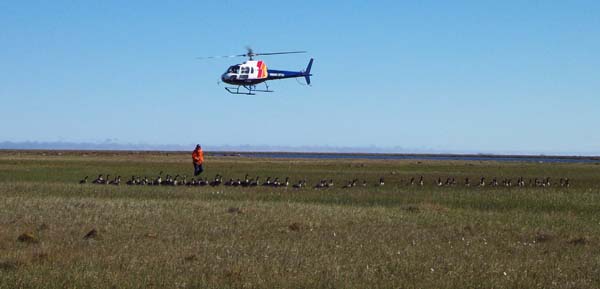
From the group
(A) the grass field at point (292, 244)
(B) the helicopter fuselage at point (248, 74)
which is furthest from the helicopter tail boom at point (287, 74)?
(A) the grass field at point (292, 244)

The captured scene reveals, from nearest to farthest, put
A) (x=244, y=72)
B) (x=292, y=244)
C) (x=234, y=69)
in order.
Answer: (x=292, y=244), (x=234, y=69), (x=244, y=72)

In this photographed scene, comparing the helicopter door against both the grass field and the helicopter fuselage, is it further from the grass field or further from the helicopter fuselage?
the grass field

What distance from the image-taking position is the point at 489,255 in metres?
16.7

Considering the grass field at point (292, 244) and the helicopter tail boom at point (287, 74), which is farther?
the helicopter tail boom at point (287, 74)

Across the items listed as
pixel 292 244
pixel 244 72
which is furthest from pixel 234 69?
pixel 292 244

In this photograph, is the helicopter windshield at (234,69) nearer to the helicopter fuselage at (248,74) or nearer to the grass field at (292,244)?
the helicopter fuselage at (248,74)

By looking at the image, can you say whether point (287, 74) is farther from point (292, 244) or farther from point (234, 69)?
point (292, 244)

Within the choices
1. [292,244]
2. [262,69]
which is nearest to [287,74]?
[262,69]

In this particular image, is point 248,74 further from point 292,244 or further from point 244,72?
point 292,244

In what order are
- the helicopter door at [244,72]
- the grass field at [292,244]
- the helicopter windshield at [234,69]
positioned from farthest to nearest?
the helicopter door at [244,72] → the helicopter windshield at [234,69] → the grass field at [292,244]

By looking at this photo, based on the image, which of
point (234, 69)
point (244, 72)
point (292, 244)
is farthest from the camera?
point (244, 72)

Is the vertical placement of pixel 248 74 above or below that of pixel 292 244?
above

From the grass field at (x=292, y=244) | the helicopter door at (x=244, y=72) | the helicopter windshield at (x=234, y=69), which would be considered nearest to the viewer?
the grass field at (x=292, y=244)

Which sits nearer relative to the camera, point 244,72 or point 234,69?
point 234,69
